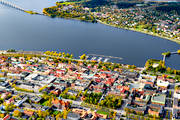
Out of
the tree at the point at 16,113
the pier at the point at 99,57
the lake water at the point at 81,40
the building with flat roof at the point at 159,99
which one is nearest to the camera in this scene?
the tree at the point at 16,113

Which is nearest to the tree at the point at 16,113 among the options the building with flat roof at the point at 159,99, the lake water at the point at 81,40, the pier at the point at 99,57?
the building with flat roof at the point at 159,99

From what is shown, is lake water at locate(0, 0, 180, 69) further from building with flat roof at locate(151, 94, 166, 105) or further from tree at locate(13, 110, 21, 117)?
tree at locate(13, 110, 21, 117)

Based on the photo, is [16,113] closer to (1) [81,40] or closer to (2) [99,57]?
(2) [99,57]

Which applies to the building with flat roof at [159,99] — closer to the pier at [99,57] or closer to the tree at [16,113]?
the pier at [99,57]

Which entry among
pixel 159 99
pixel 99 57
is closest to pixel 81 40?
pixel 99 57

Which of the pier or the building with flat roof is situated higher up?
the pier

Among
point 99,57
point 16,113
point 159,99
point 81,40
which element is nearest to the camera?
point 16,113

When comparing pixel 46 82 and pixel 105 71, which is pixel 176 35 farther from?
pixel 46 82

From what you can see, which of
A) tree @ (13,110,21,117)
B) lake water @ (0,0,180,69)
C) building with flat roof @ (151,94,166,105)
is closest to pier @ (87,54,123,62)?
lake water @ (0,0,180,69)

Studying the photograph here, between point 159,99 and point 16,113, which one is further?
point 159,99
